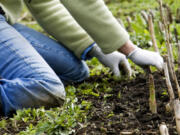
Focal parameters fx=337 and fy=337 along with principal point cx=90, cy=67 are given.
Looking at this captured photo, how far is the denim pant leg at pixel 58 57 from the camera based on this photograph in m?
3.12

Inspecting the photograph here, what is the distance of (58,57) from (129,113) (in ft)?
3.97

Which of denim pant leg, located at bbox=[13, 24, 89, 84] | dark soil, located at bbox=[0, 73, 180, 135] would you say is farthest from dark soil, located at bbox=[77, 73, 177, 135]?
denim pant leg, located at bbox=[13, 24, 89, 84]

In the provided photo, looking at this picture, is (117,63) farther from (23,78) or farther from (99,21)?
(23,78)

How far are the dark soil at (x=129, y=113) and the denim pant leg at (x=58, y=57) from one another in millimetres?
448

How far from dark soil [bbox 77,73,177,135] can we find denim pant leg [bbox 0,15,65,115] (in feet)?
1.05

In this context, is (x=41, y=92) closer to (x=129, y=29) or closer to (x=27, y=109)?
(x=27, y=109)

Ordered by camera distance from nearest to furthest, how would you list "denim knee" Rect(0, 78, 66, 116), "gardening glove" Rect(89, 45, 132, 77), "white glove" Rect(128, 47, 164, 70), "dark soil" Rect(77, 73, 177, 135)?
"dark soil" Rect(77, 73, 177, 135)
"denim knee" Rect(0, 78, 66, 116)
"white glove" Rect(128, 47, 164, 70)
"gardening glove" Rect(89, 45, 132, 77)

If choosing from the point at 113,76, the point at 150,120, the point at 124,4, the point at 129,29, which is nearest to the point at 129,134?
the point at 150,120

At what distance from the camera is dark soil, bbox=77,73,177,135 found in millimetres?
1907

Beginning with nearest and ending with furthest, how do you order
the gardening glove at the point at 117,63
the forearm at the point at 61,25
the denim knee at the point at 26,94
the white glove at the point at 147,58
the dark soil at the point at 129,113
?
the dark soil at the point at 129,113, the denim knee at the point at 26,94, the white glove at the point at 147,58, the gardening glove at the point at 117,63, the forearm at the point at 61,25

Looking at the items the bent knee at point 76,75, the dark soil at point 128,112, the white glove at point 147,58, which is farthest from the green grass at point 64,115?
the white glove at point 147,58

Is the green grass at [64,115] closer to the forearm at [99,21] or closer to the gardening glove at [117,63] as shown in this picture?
the gardening glove at [117,63]

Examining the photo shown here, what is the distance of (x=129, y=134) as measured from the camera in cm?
177

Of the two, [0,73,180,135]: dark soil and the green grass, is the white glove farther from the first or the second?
the green grass
